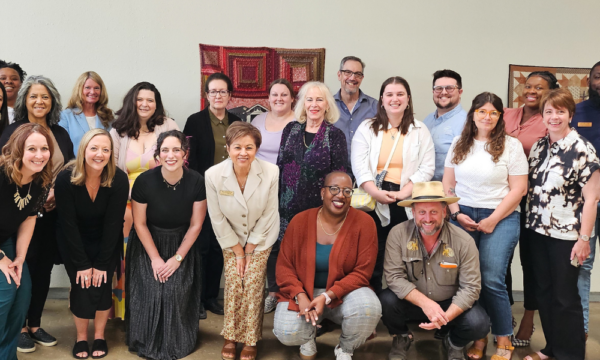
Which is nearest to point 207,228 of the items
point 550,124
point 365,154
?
point 365,154

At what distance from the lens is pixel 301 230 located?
3115 millimetres

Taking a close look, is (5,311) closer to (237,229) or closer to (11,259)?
(11,259)

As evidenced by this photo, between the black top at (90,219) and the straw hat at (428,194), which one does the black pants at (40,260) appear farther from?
the straw hat at (428,194)

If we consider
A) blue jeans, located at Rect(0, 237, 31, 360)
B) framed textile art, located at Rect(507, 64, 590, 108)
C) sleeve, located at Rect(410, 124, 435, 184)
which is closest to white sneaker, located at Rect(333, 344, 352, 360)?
sleeve, located at Rect(410, 124, 435, 184)

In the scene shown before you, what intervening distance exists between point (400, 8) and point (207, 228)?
245 cm

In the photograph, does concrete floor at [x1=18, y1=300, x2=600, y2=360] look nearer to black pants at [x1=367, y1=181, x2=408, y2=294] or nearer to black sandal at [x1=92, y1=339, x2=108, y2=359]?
black sandal at [x1=92, y1=339, x2=108, y2=359]

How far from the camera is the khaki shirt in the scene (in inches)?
117

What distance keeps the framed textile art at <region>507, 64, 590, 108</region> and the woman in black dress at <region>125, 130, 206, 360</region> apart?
286cm

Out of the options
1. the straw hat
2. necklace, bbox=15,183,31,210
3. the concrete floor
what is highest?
the straw hat

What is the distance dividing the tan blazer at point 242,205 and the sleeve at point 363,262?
539 mm

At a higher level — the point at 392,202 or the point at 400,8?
the point at 400,8

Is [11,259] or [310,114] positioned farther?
[310,114]

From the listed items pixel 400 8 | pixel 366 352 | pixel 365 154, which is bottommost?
pixel 366 352

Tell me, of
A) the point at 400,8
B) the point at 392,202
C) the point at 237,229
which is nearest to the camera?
the point at 237,229
